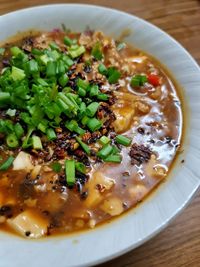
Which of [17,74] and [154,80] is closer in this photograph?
[17,74]

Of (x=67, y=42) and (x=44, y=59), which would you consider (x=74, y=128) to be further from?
(x=67, y=42)

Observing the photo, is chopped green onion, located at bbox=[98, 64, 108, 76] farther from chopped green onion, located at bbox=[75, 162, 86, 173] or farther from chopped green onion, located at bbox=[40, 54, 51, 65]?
chopped green onion, located at bbox=[75, 162, 86, 173]

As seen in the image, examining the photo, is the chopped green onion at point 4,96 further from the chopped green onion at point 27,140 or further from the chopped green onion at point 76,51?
the chopped green onion at point 76,51

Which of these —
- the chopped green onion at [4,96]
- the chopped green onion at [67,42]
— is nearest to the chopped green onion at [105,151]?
the chopped green onion at [4,96]

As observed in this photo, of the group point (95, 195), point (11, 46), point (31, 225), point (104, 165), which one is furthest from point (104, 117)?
point (11, 46)

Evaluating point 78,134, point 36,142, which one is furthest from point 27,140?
point 78,134

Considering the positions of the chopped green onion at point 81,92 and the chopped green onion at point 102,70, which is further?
the chopped green onion at point 102,70

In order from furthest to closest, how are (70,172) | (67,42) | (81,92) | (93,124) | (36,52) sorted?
(67,42)
(36,52)
(81,92)
(93,124)
(70,172)
